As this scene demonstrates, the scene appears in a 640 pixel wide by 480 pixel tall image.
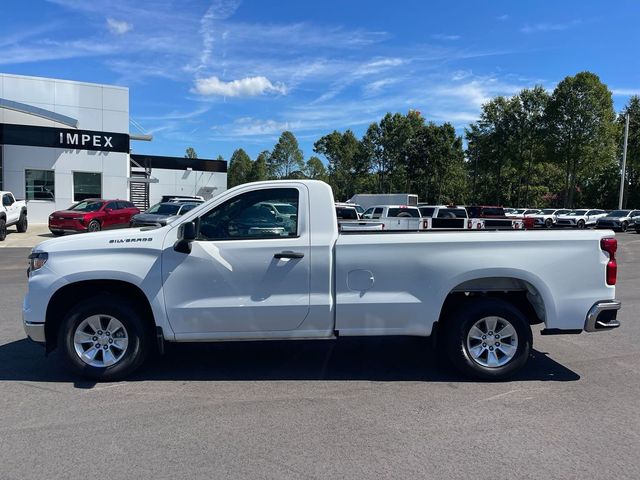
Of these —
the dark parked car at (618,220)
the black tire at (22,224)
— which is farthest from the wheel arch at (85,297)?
the dark parked car at (618,220)

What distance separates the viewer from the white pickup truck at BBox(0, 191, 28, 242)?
20.1m

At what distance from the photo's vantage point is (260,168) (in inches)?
3051

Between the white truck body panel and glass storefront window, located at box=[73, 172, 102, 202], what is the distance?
2691cm

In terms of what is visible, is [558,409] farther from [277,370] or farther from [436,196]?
[436,196]

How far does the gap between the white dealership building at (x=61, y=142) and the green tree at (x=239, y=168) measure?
52.8 m

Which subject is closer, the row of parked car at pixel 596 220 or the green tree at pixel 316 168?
the row of parked car at pixel 596 220

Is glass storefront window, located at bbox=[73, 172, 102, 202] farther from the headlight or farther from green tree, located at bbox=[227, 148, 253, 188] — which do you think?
green tree, located at bbox=[227, 148, 253, 188]

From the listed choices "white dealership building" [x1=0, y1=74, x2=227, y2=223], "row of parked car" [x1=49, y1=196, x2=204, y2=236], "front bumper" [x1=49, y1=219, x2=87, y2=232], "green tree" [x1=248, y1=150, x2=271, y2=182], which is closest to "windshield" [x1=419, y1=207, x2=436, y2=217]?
"row of parked car" [x1=49, y1=196, x2=204, y2=236]

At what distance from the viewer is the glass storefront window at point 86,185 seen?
29.5 metres

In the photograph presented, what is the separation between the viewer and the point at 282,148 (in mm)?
69000

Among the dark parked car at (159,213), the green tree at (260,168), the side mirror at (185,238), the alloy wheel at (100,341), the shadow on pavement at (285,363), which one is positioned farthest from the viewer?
the green tree at (260,168)

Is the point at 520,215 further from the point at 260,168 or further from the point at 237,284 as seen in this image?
the point at 260,168

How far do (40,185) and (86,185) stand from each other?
2315mm

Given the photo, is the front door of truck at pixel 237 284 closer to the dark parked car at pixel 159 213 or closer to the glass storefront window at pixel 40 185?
the dark parked car at pixel 159 213
